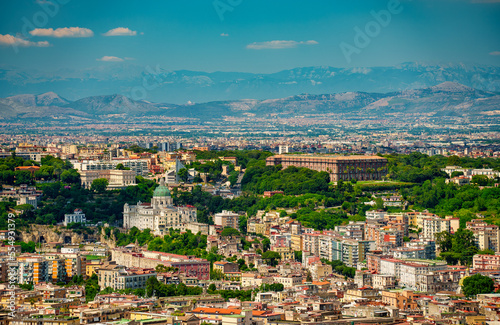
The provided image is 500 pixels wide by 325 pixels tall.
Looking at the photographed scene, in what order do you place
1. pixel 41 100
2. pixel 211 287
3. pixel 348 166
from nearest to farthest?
1. pixel 211 287
2. pixel 348 166
3. pixel 41 100

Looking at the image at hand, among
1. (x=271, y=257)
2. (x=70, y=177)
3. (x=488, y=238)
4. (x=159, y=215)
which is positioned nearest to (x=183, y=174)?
(x=70, y=177)

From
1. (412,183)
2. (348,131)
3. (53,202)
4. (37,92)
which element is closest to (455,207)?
(412,183)

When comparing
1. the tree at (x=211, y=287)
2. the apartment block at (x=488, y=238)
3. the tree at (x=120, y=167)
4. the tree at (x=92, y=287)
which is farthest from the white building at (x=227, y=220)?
the tree at (x=120, y=167)

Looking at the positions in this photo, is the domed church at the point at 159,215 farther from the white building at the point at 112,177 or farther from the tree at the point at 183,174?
the tree at the point at 183,174

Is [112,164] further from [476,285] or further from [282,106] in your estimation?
[282,106]

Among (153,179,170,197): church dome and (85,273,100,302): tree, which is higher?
(153,179,170,197): church dome

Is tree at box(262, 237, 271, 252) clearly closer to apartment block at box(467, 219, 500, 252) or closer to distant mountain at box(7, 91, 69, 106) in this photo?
apartment block at box(467, 219, 500, 252)

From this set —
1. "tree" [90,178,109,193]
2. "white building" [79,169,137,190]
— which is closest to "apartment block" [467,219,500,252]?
"tree" [90,178,109,193]
